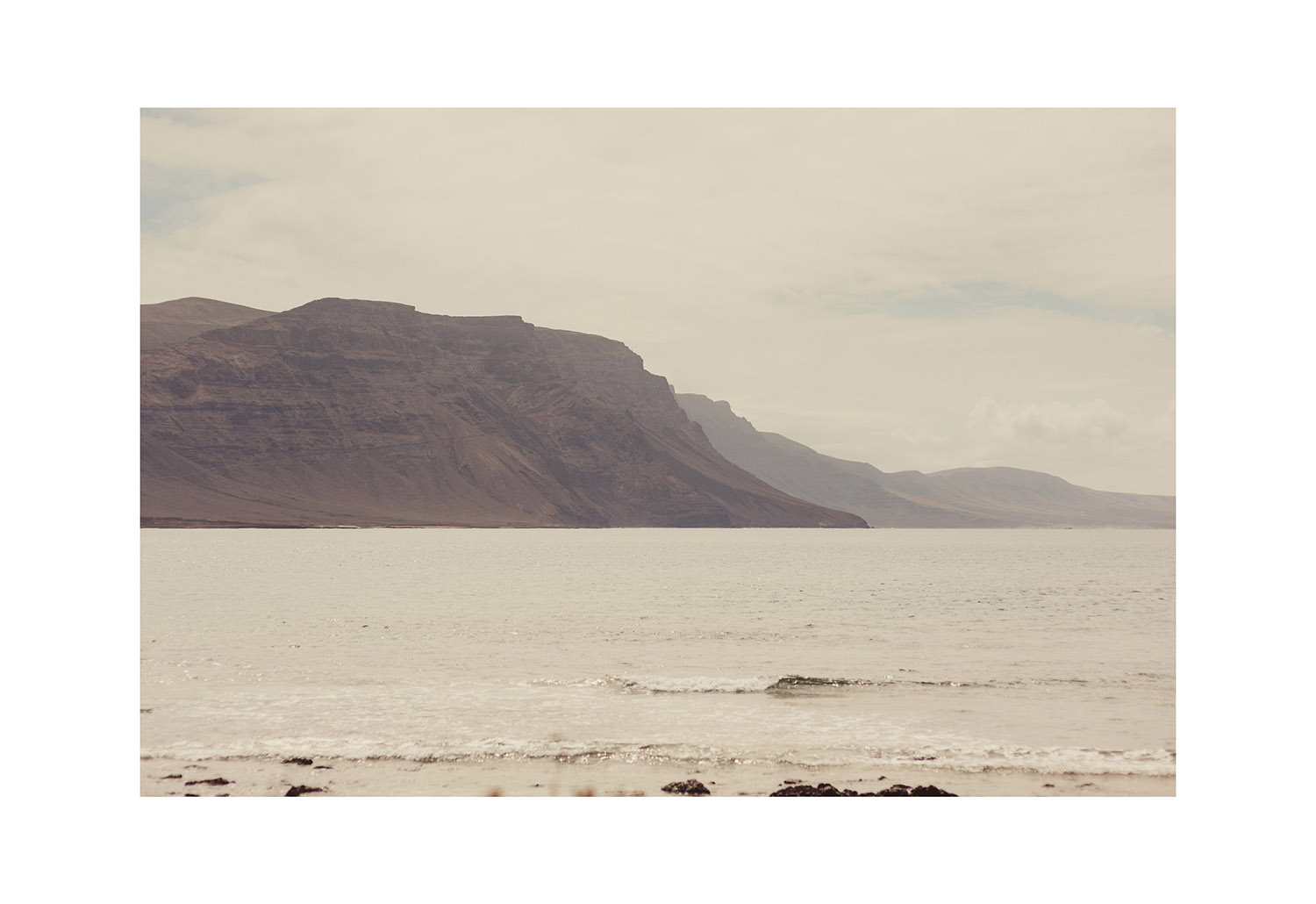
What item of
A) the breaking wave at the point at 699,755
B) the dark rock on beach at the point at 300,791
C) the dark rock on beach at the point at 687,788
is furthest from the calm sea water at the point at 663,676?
the dark rock on beach at the point at 300,791

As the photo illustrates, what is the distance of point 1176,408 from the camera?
15789 mm

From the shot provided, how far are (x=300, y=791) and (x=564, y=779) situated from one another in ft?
12.2

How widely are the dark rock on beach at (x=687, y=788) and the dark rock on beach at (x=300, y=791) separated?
16.2 feet

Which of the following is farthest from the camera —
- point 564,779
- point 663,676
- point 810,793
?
point 663,676

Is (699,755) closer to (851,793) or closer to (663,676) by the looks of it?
(851,793)

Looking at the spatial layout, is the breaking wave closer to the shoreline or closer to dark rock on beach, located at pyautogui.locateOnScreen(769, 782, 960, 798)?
the shoreline

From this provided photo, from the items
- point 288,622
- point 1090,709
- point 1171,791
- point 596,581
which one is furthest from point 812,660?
point 596,581

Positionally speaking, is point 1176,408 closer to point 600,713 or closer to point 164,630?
point 600,713

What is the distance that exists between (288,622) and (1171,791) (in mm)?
28700

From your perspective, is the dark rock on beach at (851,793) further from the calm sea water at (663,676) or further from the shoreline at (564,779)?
the calm sea water at (663,676)

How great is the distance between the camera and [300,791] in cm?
1371

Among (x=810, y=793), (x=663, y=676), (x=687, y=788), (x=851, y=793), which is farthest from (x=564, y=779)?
(x=663, y=676)

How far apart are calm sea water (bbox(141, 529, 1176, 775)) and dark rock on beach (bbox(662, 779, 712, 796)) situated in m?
1.42

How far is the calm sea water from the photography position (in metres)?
16.3
